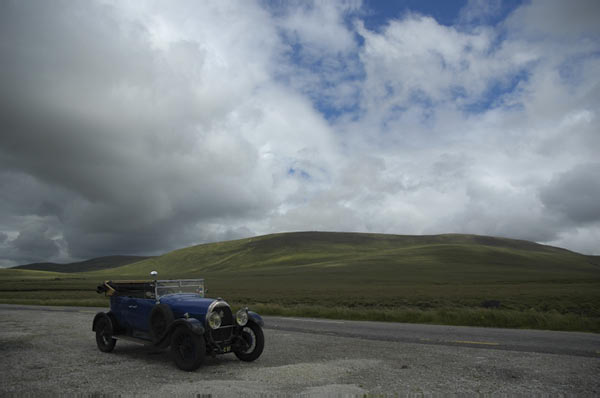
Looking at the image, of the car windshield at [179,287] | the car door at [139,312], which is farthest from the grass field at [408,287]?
the car door at [139,312]

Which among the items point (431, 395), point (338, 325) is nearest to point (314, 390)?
point (431, 395)

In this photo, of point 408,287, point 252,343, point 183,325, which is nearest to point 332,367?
point 252,343

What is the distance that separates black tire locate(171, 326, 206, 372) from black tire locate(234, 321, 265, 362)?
4.51ft

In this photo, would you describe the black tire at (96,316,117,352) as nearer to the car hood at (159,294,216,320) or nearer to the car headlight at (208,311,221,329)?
the car hood at (159,294,216,320)

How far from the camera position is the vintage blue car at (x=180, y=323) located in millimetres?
9453

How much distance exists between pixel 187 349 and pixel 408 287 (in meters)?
62.2

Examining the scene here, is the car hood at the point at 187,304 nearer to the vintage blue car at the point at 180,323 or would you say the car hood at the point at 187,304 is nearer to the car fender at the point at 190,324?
the vintage blue car at the point at 180,323

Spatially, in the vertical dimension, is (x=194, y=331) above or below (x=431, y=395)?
above

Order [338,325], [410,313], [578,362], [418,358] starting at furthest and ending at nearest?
[410,313] → [338,325] → [418,358] → [578,362]

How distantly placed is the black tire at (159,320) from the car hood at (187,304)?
0.23 m

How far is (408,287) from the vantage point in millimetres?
67062

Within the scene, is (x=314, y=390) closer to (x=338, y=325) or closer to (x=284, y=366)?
(x=284, y=366)

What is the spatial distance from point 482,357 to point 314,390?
218 inches

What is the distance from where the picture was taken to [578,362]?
9742mm
